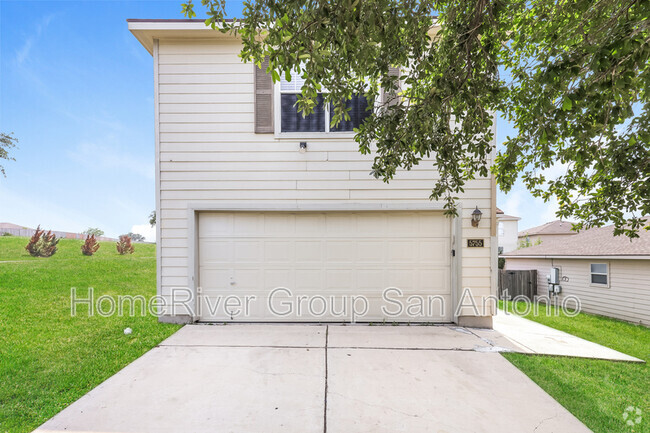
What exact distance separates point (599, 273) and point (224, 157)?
37.0ft

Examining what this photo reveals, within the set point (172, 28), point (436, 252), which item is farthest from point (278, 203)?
point (172, 28)

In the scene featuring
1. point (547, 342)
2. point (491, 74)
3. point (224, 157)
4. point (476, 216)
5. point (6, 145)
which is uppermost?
point (6, 145)

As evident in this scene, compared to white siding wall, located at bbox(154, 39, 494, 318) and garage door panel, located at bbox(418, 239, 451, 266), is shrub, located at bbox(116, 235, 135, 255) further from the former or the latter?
garage door panel, located at bbox(418, 239, 451, 266)

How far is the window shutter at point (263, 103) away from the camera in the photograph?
15.1ft

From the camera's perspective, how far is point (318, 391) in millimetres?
2576

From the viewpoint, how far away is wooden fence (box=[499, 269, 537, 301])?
32.3 ft

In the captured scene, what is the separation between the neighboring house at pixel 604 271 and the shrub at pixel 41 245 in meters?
19.6

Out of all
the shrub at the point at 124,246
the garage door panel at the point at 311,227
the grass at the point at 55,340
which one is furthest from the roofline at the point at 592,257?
the shrub at the point at 124,246

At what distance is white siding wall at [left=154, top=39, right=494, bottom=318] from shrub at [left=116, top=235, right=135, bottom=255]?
10.7 meters

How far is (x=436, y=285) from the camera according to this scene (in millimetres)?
4605

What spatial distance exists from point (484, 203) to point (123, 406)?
206 inches

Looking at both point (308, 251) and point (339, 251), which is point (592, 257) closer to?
point (339, 251)

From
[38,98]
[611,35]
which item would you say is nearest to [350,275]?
[611,35]

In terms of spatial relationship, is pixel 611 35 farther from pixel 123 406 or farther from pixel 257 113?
pixel 123 406
